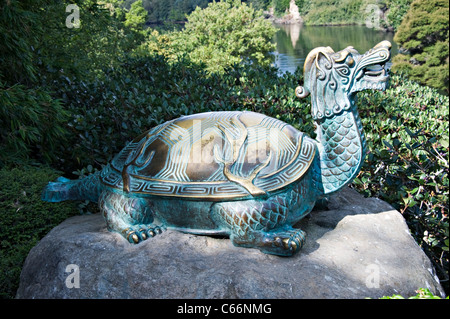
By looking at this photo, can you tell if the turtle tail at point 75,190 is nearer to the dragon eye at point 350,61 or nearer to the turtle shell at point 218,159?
the turtle shell at point 218,159

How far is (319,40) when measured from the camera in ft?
87.8

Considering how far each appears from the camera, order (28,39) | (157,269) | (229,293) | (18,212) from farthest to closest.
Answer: (28,39), (18,212), (157,269), (229,293)

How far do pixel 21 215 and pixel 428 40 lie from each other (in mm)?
15732

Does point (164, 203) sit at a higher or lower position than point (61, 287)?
higher

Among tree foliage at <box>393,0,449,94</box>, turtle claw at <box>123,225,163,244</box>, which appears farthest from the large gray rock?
tree foliage at <box>393,0,449,94</box>

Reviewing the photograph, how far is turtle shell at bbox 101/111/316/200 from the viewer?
2201mm

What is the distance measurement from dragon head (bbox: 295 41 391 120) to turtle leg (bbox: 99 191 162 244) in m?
1.26

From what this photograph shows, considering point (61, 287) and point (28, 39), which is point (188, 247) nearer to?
point (61, 287)

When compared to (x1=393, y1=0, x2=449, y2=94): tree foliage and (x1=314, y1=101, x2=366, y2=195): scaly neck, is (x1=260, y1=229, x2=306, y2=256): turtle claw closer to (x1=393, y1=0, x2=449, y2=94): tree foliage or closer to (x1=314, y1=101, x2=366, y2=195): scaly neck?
(x1=314, y1=101, x2=366, y2=195): scaly neck

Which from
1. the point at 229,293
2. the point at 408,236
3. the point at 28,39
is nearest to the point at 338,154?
the point at 408,236

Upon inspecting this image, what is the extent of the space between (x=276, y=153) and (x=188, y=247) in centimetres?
79

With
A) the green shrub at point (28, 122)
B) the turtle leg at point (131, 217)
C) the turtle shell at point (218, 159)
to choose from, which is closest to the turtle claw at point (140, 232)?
the turtle leg at point (131, 217)

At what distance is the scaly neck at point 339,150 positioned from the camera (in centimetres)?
227

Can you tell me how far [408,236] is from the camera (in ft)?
8.08
